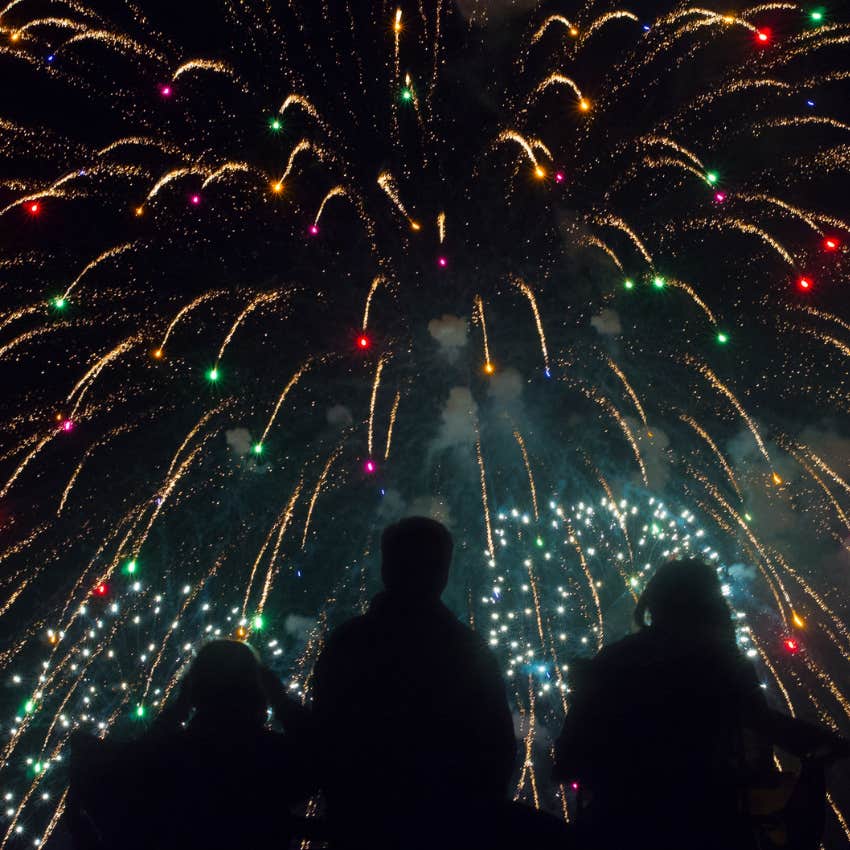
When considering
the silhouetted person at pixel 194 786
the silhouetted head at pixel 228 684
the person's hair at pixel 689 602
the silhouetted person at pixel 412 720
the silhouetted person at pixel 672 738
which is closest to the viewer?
the silhouetted person at pixel 412 720

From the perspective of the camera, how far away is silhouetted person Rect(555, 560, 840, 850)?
226cm

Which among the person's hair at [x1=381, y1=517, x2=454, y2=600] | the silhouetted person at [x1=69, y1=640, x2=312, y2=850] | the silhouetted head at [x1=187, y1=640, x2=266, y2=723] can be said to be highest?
the person's hair at [x1=381, y1=517, x2=454, y2=600]

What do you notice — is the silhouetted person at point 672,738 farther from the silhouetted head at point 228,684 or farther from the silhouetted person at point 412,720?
the silhouetted head at point 228,684

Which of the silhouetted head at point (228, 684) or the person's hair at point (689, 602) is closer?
the silhouetted head at point (228, 684)

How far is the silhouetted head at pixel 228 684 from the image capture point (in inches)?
97.7

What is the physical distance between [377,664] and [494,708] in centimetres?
43

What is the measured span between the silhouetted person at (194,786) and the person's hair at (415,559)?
0.61 m

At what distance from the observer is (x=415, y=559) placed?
7.72 ft

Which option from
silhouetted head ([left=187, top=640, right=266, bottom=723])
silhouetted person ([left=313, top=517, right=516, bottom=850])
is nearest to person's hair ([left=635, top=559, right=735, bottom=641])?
silhouetted person ([left=313, top=517, right=516, bottom=850])

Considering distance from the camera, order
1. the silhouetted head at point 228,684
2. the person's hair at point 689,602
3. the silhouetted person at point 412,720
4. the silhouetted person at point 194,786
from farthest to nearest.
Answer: the person's hair at point 689,602, the silhouetted head at point 228,684, the silhouetted person at point 194,786, the silhouetted person at point 412,720

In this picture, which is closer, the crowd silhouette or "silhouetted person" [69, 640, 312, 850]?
the crowd silhouette

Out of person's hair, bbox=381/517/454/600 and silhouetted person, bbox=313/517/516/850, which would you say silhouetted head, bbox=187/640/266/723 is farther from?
person's hair, bbox=381/517/454/600

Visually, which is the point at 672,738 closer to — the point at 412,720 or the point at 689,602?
the point at 689,602

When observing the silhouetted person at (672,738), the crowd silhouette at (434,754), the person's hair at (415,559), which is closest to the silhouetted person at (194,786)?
the crowd silhouette at (434,754)
